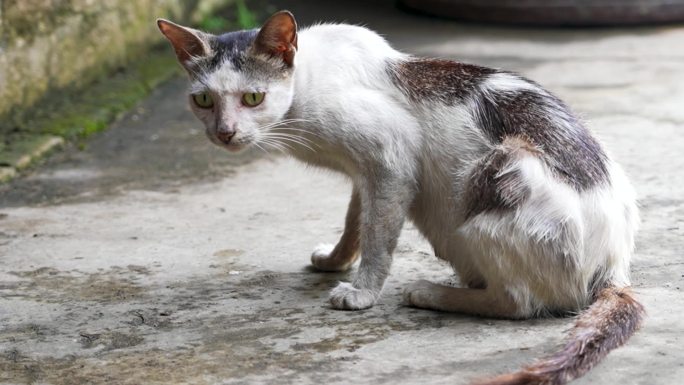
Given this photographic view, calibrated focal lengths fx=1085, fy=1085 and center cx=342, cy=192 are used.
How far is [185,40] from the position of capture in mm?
4004

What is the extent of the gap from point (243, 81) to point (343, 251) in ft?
2.96

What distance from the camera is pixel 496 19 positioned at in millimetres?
9453

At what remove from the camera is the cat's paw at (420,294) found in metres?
3.95

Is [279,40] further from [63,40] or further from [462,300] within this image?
[63,40]

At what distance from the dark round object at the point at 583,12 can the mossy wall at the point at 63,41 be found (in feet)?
9.55

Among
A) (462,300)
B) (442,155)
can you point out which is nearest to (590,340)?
(462,300)

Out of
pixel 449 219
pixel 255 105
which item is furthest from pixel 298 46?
pixel 449 219

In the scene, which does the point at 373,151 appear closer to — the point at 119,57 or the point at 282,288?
the point at 282,288

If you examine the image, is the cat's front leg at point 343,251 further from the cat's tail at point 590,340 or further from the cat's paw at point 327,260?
the cat's tail at point 590,340

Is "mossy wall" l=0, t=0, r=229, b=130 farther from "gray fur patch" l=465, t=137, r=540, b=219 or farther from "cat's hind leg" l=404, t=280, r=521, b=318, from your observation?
"gray fur patch" l=465, t=137, r=540, b=219

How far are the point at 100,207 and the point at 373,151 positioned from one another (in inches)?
77.4

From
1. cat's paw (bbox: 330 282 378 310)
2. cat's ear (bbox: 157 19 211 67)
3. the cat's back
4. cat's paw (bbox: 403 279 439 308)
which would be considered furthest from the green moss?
cat's paw (bbox: 403 279 439 308)

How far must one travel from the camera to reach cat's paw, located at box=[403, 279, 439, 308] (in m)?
3.95

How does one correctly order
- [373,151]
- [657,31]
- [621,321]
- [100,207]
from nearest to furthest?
1. [621,321]
2. [373,151]
3. [100,207]
4. [657,31]
